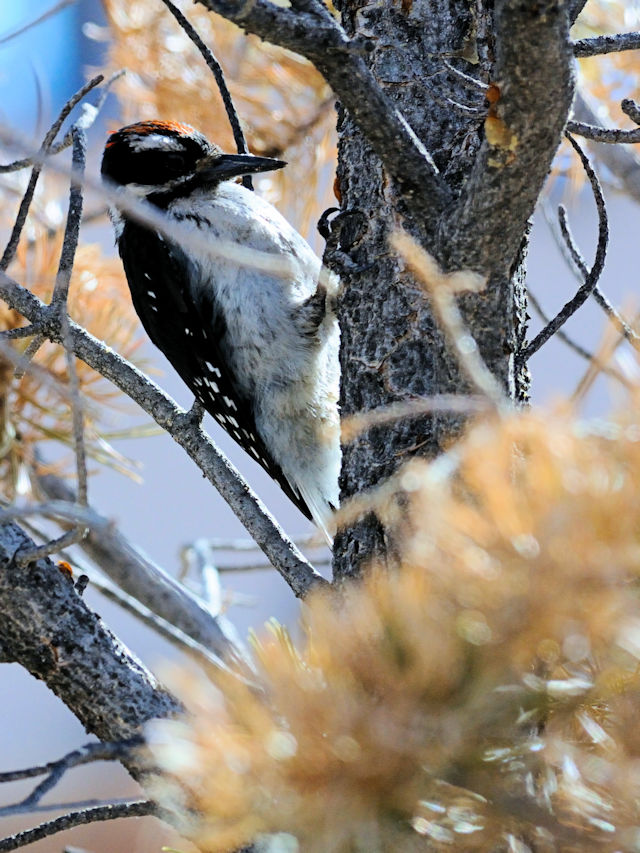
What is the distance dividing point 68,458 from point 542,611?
71.9 inches

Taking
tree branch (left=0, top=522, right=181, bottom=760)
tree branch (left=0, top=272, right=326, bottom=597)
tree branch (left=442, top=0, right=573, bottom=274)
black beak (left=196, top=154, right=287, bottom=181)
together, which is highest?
black beak (left=196, top=154, right=287, bottom=181)

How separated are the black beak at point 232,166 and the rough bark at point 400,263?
1.45ft

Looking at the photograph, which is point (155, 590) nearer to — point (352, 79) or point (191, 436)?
point (191, 436)

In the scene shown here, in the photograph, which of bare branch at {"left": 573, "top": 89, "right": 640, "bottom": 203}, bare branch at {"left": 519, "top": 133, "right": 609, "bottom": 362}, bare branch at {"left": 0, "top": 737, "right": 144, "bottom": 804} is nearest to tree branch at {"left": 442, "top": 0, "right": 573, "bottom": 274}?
bare branch at {"left": 519, "top": 133, "right": 609, "bottom": 362}

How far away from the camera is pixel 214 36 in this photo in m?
2.29

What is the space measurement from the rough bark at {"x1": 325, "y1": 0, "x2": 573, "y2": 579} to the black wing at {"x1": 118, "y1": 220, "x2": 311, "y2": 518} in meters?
0.67

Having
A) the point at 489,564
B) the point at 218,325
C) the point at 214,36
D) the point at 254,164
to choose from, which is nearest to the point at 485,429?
the point at 489,564

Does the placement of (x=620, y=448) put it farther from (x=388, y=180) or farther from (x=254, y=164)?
(x=254, y=164)

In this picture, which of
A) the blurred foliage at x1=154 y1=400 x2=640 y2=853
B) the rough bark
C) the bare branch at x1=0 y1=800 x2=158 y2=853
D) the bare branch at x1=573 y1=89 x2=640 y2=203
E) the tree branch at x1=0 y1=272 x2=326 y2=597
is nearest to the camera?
the blurred foliage at x1=154 y1=400 x2=640 y2=853

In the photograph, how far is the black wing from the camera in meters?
2.27

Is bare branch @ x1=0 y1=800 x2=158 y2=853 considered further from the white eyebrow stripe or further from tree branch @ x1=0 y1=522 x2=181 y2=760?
the white eyebrow stripe

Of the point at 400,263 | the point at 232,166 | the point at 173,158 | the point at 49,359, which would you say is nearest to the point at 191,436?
the point at 400,263

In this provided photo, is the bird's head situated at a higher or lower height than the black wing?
higher

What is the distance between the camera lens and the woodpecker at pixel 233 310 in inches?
87.0
